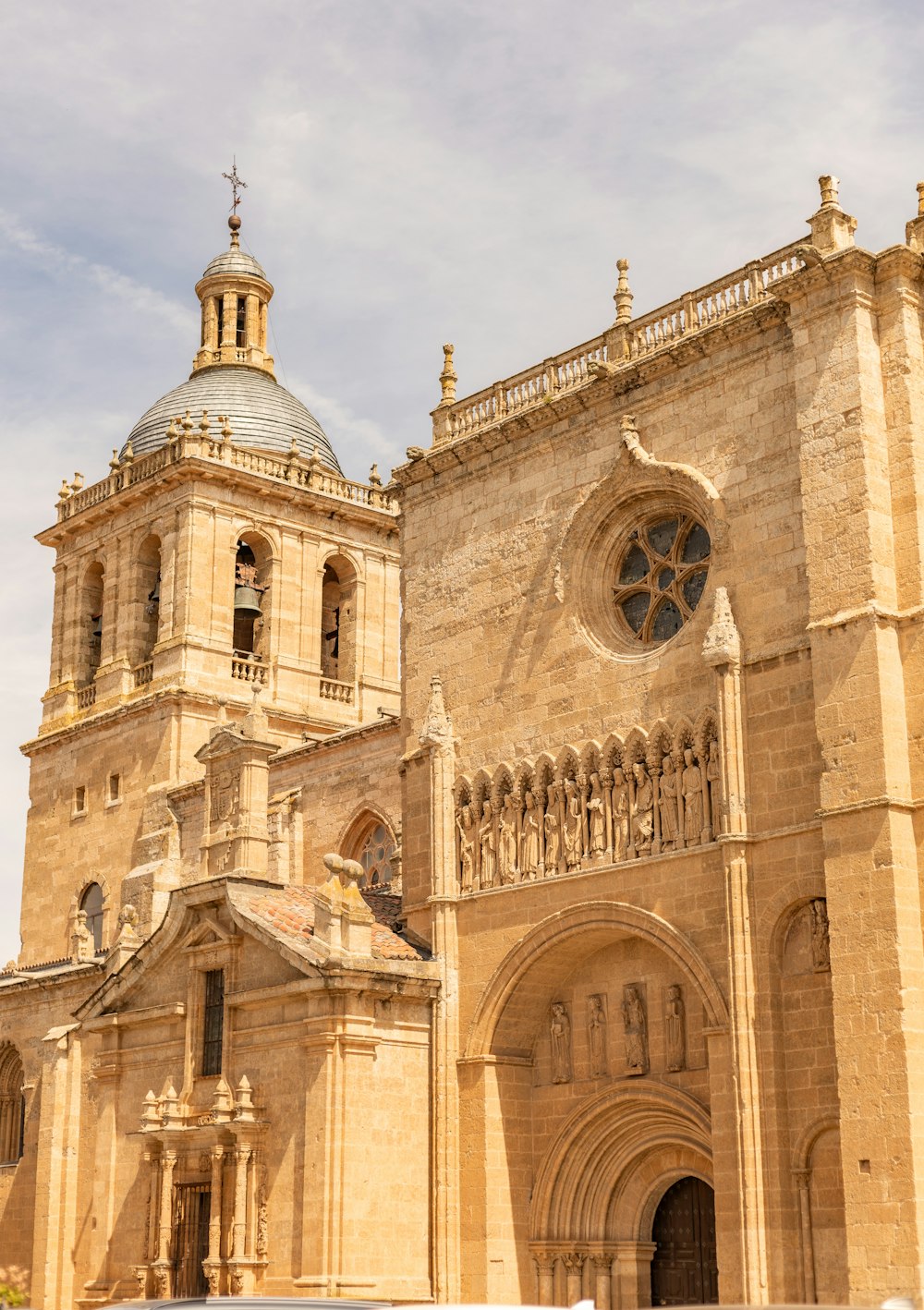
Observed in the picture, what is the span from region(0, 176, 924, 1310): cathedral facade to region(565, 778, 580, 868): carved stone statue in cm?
5

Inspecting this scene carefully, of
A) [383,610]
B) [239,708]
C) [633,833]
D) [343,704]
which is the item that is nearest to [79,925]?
[239,708]

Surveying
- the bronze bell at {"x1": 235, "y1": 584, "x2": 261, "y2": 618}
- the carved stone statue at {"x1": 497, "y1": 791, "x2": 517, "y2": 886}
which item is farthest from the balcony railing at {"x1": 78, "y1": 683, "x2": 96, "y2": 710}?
the carved stone statue at {"x1": 497, "y1": 791, "x2": 517, "y2": 886}

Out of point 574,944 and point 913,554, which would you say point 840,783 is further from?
point 574,944

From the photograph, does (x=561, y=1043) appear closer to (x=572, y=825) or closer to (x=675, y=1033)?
(x=675, y=1033)

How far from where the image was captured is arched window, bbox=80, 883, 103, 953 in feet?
124

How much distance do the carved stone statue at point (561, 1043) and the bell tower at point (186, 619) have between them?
1489 cm

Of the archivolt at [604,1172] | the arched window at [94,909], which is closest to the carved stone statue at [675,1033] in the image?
the archivolt at [604,1172]

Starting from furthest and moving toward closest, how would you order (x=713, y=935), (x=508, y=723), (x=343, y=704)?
(x=343, y=704) < (x=508, y=723) < (x=713, y=935)

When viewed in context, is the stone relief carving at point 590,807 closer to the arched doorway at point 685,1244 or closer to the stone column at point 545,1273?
the arched doorway at point 685,1244

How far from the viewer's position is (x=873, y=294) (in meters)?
19.9

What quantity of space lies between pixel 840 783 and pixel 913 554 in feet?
8.74

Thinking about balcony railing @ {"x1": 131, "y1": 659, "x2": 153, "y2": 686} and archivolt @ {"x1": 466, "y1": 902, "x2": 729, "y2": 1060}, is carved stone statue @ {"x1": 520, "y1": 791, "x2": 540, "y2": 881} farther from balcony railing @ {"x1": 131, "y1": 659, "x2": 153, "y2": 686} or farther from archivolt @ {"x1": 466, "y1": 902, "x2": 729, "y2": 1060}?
balcony railing @ {"x1": 131, "y1": 659, "x2": 153, "y2": 686}

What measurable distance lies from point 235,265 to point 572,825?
89.5 feet

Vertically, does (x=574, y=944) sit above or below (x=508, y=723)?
below
